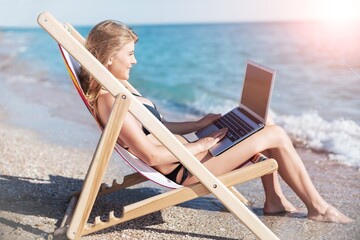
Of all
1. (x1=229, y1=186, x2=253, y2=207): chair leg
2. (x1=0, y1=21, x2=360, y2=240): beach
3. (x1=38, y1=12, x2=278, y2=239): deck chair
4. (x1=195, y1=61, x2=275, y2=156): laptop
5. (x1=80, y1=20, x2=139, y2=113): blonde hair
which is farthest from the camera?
(x1=229, y1=186, x2=253, y2=207): chair leg

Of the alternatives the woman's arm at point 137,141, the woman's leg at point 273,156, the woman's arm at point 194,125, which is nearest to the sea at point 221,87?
the woman's arm at point 194,125

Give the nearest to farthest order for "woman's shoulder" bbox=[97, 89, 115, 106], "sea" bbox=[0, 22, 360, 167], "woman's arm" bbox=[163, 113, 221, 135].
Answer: "woman's shoulder" bbox=[97, 89, 115, 106]
"woman's arm" bbox=[163, 113, 221, 135]
"sea" bbox=[0, 22, 360, 167]

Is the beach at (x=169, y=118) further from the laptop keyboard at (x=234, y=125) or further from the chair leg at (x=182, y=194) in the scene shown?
the laptop keyboard at (x=234, y=125)

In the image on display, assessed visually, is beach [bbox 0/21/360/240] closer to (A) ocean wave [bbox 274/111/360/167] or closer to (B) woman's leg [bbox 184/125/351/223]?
(A) ocean wave [bbox 274/111/360/167]

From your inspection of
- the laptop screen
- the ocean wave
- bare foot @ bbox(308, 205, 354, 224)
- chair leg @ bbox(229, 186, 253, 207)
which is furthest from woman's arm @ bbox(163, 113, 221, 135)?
the ocean wave

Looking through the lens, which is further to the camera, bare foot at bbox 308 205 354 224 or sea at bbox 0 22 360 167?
sea at bbox 0 22 360 167

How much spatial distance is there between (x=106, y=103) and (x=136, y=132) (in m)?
0.24

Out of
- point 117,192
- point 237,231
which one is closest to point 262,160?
point 237,231

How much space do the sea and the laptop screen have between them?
2.42 metres

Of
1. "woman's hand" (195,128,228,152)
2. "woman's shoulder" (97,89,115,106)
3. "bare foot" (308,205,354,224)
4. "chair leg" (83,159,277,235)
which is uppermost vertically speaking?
"woman's shoulder" (97,89,115,106)

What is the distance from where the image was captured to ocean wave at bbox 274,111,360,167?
20.7ft

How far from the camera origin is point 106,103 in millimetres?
3215

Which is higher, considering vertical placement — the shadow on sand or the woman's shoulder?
the woman's shoulder

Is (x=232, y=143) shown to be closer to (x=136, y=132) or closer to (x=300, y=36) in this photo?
(x=136, y=132)
